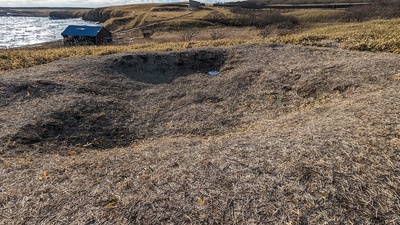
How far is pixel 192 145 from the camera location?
685cm

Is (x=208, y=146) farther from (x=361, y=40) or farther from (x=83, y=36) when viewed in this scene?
(x=83, y=36)

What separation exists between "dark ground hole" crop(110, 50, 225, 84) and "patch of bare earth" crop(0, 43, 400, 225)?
106cm

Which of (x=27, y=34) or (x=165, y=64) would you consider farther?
(x=27, y=34)

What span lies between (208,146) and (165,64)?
10.0 m

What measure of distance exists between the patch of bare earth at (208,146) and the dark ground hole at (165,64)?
41.8 inches

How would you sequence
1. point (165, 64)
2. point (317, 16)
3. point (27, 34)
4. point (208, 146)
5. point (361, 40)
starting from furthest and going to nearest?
point (27, 34), point (317, 16), point (361, 40), point (165, 64), point (208, 146)

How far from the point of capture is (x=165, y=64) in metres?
15.3

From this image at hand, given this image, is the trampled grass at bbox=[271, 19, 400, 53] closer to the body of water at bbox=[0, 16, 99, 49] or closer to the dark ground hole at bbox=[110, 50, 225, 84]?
the dark ground hole at bbox=[110, 50, 225, 84]

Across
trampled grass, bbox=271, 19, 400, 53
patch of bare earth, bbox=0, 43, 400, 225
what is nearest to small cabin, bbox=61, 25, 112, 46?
patch of bare earth, bbox=0, 43, 400, 225

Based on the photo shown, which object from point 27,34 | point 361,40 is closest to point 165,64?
point 361,40

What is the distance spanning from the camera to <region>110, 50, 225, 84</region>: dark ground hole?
14.2 meters

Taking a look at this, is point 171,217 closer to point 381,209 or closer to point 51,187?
point 51,187

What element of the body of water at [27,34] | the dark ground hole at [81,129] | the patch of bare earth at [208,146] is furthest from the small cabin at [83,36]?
the dark ground hole at [81,129]

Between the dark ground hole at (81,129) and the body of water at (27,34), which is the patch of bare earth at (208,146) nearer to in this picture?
the dark ground hole at (81,129)
